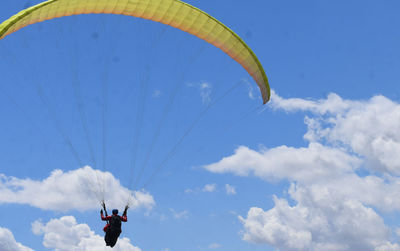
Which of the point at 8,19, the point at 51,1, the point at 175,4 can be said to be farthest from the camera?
the point at 175,4

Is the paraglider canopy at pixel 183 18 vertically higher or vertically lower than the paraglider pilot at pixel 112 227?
higher

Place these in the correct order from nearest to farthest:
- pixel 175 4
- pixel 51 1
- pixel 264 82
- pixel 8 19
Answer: pixel 8 19 < pixel 51 1 < pixel 175 4 < pixel 264 82

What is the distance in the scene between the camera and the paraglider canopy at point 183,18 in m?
23.1

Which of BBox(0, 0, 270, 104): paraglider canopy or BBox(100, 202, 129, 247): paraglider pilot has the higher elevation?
BBox(0, 0, 270, 104): paraglider canopy

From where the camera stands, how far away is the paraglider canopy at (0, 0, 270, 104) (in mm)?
23125

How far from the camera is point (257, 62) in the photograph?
2589 cm

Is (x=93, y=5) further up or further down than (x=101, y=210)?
further up

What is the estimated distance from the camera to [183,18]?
→ 25.0 metres

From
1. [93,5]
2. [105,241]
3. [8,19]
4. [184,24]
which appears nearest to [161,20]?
[184,24]

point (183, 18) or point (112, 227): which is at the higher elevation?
point (183, 18)

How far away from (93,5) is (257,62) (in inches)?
293

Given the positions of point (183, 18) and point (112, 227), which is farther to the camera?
point (183, 18)

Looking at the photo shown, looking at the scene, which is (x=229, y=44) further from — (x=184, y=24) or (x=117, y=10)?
(x=117, y=10)

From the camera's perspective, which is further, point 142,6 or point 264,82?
point 264,82
